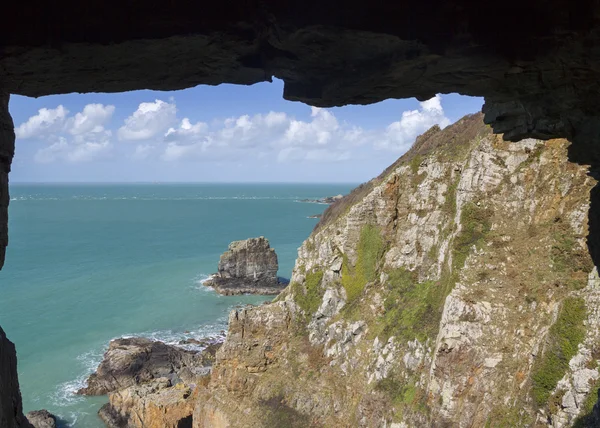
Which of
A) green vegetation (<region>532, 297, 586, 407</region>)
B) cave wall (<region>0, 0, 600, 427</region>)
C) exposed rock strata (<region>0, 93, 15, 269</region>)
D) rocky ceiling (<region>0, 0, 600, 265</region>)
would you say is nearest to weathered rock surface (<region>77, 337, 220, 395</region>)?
green vegetation (<region>532, 297, 586, 407</region>)

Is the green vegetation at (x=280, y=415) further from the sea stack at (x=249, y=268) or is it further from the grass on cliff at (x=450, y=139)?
the sea stack at (x=249, y=268)

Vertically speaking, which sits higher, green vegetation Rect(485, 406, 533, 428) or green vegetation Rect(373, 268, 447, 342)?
green vegetation Rect(373, 268, 447, 342)

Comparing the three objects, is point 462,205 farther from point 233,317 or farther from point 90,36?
point 90,36

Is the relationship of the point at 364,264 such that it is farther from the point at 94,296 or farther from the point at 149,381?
the point at 94,296

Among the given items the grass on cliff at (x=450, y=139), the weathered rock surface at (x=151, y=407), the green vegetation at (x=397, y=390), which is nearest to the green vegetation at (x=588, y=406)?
the green vegetation at (x=397, y=390)

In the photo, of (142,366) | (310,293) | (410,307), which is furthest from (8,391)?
(142,366)

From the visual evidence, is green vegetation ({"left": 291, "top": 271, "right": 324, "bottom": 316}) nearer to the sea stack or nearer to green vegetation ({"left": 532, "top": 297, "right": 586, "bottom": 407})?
green vegetation ({"left": 532, "top": 297, "right": 586, "bottom": 407})

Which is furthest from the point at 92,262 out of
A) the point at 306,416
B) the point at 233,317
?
the point at 306,416
